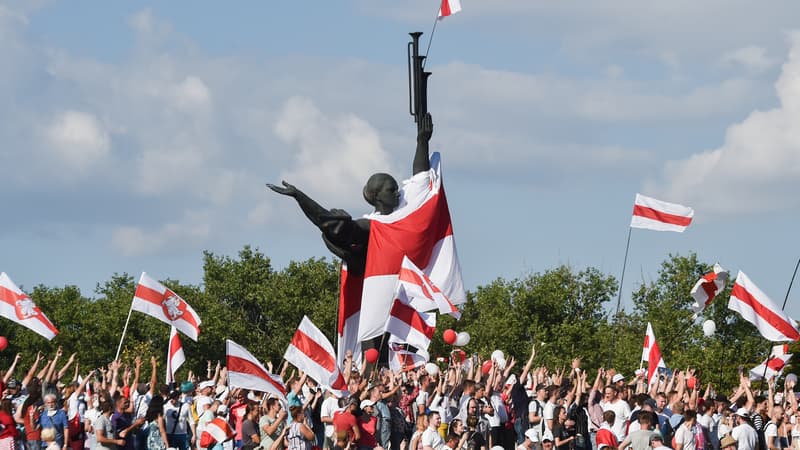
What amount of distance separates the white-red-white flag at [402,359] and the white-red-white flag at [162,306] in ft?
11.2

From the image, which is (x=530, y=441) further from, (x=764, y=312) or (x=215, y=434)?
(x=764, y=312)

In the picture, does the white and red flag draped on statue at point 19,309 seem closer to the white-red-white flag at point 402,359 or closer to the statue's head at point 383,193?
the white-red-white flag at point 402,359

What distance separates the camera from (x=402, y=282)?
74.4ft

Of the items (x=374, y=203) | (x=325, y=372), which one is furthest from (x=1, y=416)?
(x=374, y=203)

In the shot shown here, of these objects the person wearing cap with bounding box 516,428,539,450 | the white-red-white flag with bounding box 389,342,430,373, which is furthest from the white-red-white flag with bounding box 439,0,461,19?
the person wearing cap with bounding box 516,428,539,450

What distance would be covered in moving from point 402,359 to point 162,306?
4.26m

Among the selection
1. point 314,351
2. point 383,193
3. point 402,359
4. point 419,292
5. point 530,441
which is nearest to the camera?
point 530,441

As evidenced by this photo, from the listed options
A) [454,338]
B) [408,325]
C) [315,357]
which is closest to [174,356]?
[408,325]

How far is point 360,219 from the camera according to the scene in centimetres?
2630

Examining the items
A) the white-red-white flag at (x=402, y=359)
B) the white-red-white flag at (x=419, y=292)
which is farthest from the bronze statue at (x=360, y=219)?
the white-red-white flag at (x=419, y=292)

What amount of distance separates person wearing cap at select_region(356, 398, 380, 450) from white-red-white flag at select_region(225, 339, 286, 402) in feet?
4.33

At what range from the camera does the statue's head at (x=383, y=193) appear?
26.5 metres

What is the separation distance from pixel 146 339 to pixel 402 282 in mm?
46732

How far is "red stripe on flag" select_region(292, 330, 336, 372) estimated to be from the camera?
18906mm
